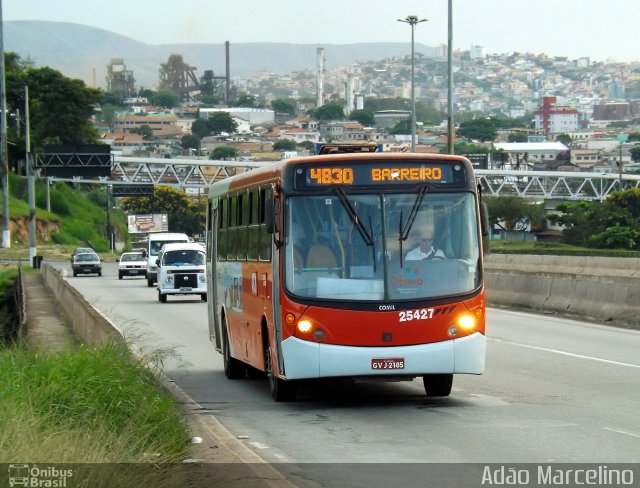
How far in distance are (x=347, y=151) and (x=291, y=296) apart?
2872 millimetres

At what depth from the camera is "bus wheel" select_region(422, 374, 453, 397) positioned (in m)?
15.1

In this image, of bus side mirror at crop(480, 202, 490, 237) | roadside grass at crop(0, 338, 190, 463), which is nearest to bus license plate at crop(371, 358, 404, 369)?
bus side mirror at crop(480, 202, 490, 237)

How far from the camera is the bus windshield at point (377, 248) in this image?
47.4 feet

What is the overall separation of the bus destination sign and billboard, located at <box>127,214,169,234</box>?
107169 mm

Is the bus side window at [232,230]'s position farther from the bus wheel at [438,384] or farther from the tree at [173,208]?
the tree at [173,208]

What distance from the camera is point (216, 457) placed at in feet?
35.2

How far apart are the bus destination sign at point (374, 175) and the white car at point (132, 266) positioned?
48.5 meters

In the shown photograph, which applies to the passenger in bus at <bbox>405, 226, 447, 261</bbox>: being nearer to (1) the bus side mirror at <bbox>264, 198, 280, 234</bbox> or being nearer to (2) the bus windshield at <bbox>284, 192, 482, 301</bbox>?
(2) the bus windshield at <bbox>284, 192, 482, 301</bbox>

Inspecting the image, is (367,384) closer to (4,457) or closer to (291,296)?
(291,296)

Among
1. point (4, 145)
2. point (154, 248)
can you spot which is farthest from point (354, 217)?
point (4, 145)

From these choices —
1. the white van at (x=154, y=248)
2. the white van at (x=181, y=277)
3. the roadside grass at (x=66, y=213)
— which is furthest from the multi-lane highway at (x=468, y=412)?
the roadside grass at (x=66, y=213)

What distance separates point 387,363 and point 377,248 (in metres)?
1.21

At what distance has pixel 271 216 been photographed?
1454 centimetres

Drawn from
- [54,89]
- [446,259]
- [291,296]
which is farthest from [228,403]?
[54,89]
